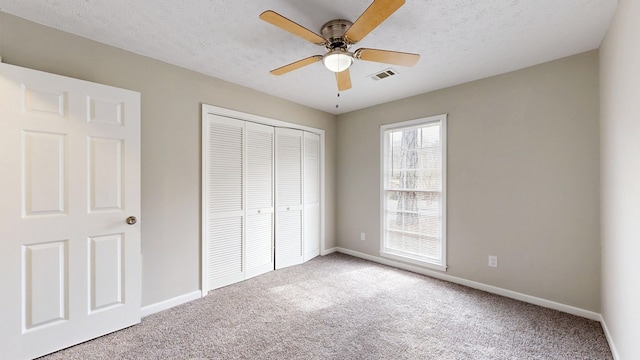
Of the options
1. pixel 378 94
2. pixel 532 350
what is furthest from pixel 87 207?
pixel 532 350

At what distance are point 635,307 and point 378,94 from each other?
116 inches

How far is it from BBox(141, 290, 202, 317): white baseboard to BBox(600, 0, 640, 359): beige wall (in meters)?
3.34

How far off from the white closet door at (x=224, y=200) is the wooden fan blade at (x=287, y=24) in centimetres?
168

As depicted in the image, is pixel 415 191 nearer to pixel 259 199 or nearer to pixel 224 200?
pixel 259 199

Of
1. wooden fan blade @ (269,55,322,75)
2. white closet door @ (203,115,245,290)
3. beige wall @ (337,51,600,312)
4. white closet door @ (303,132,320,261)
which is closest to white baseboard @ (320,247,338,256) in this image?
white closet door @ (303,132,320,261)

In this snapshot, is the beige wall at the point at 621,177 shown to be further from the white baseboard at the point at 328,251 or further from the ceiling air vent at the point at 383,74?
the white baseboard at the point at 328,251

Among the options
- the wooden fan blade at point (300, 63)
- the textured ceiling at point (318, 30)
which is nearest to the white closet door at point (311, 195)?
the textured ceiling at point (318, 30)

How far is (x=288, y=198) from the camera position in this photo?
12.7 ft

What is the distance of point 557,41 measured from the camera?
2209 mm

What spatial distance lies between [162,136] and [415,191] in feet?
10.1

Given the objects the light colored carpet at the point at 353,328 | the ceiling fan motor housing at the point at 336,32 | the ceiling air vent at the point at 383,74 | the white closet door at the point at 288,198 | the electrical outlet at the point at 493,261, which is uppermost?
the ceiling air vent at the point at 383,74

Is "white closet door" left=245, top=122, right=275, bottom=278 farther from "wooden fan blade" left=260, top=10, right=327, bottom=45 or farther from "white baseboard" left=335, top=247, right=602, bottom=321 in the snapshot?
"wooden fan blade" left=260, top=10, right=327, bottom=45

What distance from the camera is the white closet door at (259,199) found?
338 cm

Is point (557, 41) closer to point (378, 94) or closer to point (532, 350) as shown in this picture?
point (378, 94)
